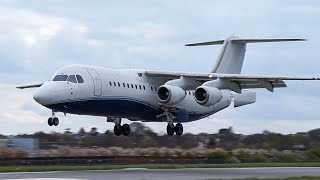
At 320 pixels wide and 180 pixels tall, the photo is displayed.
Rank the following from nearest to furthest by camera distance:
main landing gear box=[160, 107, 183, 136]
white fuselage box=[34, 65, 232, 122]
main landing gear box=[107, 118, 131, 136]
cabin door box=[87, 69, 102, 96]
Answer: white fuselage box=[34, 65, 232, 122] < cabin door box=[87, 69, 102, 96] < main landing gear box=[160, 107, 183, 136] < main landing gear box=[107, 118, 131, 136]

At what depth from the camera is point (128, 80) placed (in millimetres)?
52906

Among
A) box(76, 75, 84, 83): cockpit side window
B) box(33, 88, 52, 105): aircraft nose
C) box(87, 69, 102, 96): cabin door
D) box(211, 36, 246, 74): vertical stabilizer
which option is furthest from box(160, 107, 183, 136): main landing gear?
box(33, 88, 52, 105): aircraft nose

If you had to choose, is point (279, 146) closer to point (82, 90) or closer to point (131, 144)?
point (131, 144)

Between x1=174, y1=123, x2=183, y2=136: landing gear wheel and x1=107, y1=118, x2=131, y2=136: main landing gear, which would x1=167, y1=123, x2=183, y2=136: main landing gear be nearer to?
x1=174, y1=123, x2=183, y2=136: landing gear wheel

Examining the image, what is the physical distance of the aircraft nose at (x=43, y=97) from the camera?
47.2 metres

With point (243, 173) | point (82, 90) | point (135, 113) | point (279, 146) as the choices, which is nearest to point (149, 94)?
point (135, 113)

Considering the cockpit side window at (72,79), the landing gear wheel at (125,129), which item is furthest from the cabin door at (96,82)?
the landing gear wheel at (125,129)

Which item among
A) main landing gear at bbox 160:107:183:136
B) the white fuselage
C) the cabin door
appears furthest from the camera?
main landing gear at bbox 160:107:183:136

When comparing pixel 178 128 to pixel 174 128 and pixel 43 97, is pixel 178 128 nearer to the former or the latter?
pixel 174 128

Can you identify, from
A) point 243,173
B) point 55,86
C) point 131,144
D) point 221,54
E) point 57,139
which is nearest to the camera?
point 243,173

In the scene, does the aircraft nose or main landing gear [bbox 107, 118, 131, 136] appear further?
main landing gear [bbox 107, 118, 131, 136]

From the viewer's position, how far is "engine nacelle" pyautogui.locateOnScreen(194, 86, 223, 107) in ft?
168

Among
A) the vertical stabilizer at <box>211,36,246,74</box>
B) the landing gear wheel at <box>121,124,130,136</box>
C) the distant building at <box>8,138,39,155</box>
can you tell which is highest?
the vertical stabilizer at <box>211,36,246,74</box>

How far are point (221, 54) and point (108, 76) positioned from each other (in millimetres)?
9812
